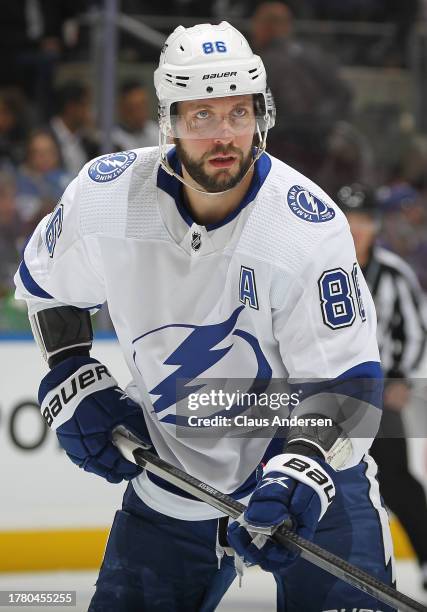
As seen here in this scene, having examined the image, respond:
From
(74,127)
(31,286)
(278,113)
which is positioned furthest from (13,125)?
(31,286)

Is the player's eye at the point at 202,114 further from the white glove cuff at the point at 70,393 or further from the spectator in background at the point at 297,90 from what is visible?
the spectator in background at the point at 297,90

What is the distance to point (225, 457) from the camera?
2.21 m

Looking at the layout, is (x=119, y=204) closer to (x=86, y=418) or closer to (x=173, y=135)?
(x=173, y=135)

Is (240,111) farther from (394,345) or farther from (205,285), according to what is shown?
(394,345)

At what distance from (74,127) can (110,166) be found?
7.28 feet

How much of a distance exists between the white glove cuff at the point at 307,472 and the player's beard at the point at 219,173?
1.54 ft

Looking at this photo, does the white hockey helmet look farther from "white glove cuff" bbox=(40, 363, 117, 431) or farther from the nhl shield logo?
"white glove cuff" bbox=(40, 363, 117, 431)

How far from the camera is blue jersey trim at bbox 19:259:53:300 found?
7.63ft

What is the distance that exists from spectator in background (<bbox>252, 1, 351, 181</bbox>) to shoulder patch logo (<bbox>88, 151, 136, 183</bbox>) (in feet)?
6.62

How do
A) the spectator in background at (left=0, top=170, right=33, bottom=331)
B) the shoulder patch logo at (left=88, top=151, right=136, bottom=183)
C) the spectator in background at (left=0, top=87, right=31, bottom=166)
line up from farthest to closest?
the spectator in background at (left=0, top=87, right=31, bottom=166) → the spectator in background at (left=0, top=170, right=33, bottom=331) → the shoulder patch logo at (left=88, top=151, right=136, bottom=183)

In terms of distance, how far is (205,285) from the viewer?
2111 mm

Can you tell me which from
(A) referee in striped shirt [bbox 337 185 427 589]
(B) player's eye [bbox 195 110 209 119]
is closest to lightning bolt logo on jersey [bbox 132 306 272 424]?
(B) player's eye [bbox 195 110 209 119]

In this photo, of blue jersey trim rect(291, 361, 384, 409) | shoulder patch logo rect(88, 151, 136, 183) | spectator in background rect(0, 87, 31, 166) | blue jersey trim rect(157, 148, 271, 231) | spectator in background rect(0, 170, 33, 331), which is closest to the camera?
blue jersey trim rect(291, 361, 384, 409)

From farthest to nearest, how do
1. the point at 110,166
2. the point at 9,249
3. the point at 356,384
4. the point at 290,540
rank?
the point at 9,249, the point at 110,166, the point at 356,384, the point at 290,540
